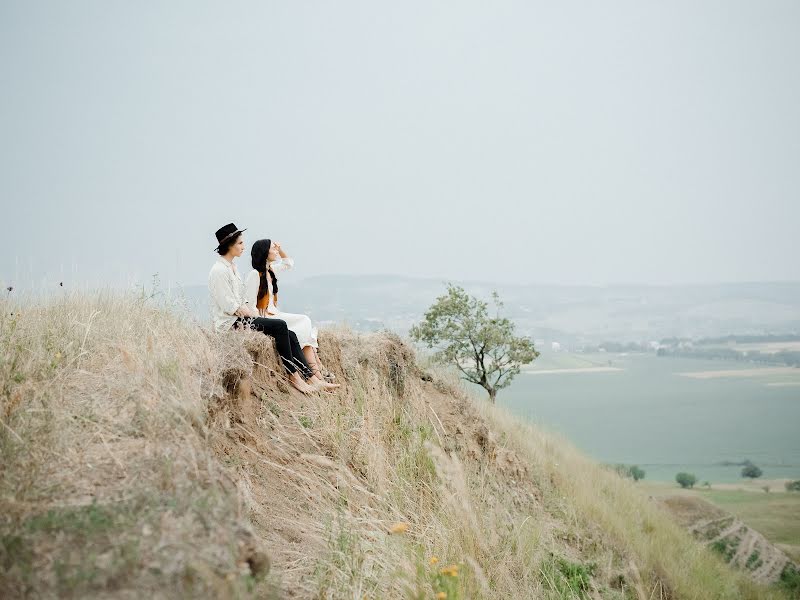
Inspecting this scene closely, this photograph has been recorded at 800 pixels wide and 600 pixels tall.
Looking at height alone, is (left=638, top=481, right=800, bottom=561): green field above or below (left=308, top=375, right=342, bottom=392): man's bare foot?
below

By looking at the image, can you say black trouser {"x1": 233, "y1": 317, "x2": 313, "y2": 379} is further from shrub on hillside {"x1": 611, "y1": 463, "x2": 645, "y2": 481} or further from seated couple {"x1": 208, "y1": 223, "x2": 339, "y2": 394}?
shrub on hillside {"x1": 611, "y1": 463, "x2": 645, "y2": 481}

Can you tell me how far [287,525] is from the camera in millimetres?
5148

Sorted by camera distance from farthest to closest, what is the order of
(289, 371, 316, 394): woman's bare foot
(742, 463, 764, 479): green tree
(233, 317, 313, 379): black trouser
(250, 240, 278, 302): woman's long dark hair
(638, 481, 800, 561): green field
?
(742, 463, 764, 479): green tree
(638, 481, 800, 561): green field
(250, 240, 278, 302): woman's long dark hair
(233, 317, 313, 379): black trouser
(289, 371, 316, 394): woman's bare foot

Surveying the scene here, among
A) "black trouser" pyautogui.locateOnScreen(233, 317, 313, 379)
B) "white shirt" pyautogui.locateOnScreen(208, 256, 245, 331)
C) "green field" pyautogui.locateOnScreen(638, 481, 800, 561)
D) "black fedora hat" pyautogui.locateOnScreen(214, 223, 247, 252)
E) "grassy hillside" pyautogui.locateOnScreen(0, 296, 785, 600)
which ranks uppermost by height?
"black fedora hat" pyautogui.locateOnScreen(214, 223, 247, 252)

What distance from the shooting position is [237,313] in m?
8.08

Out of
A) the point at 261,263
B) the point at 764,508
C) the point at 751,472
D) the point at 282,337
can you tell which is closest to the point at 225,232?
the point at 261,263

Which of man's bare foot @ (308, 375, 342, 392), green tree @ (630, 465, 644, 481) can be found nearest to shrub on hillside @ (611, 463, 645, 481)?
green tree @ (630, 465, 644, 481)

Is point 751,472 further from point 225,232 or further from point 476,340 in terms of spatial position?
point 225,232

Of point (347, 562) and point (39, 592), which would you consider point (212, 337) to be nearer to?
point (347, 562)

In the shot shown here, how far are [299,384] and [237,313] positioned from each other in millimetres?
1286

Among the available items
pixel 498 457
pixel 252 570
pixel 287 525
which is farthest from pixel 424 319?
pixel 252 570

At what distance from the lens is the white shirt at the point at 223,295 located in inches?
319

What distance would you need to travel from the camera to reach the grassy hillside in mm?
3086

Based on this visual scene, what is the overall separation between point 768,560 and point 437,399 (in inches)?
463
